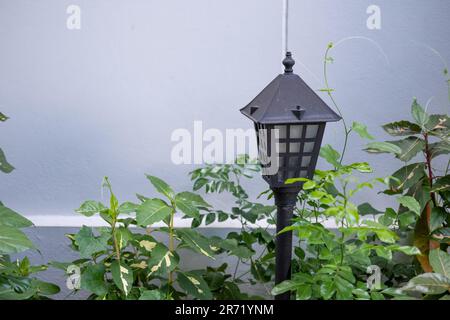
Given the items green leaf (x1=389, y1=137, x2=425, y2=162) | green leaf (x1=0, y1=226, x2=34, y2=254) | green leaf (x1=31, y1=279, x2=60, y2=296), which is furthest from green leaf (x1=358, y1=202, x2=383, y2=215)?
Result: green leaf (x1=0, y1=226, x2=34, y2=254)

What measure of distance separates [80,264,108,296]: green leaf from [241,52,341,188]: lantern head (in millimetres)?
527

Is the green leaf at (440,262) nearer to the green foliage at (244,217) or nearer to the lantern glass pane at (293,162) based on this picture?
the lantern glass pane at (293,162)

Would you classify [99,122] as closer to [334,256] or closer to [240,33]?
[240,33]

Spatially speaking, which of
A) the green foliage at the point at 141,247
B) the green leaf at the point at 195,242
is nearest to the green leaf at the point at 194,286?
the green foliage at the point at 141,247

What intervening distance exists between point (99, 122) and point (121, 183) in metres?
0.24

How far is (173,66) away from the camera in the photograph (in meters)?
2.42

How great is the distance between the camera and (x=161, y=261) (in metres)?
1.79

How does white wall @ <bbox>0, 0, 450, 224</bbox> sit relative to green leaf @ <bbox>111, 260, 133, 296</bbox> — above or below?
above

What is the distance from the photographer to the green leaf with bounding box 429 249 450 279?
166cm

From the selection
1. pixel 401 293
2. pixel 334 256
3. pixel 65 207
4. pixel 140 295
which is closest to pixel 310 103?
pixel 334 256

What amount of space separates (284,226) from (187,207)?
0.27m

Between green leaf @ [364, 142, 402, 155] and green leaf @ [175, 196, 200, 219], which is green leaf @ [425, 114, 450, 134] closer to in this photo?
green leaf @ [364, 142, 402, 155]
